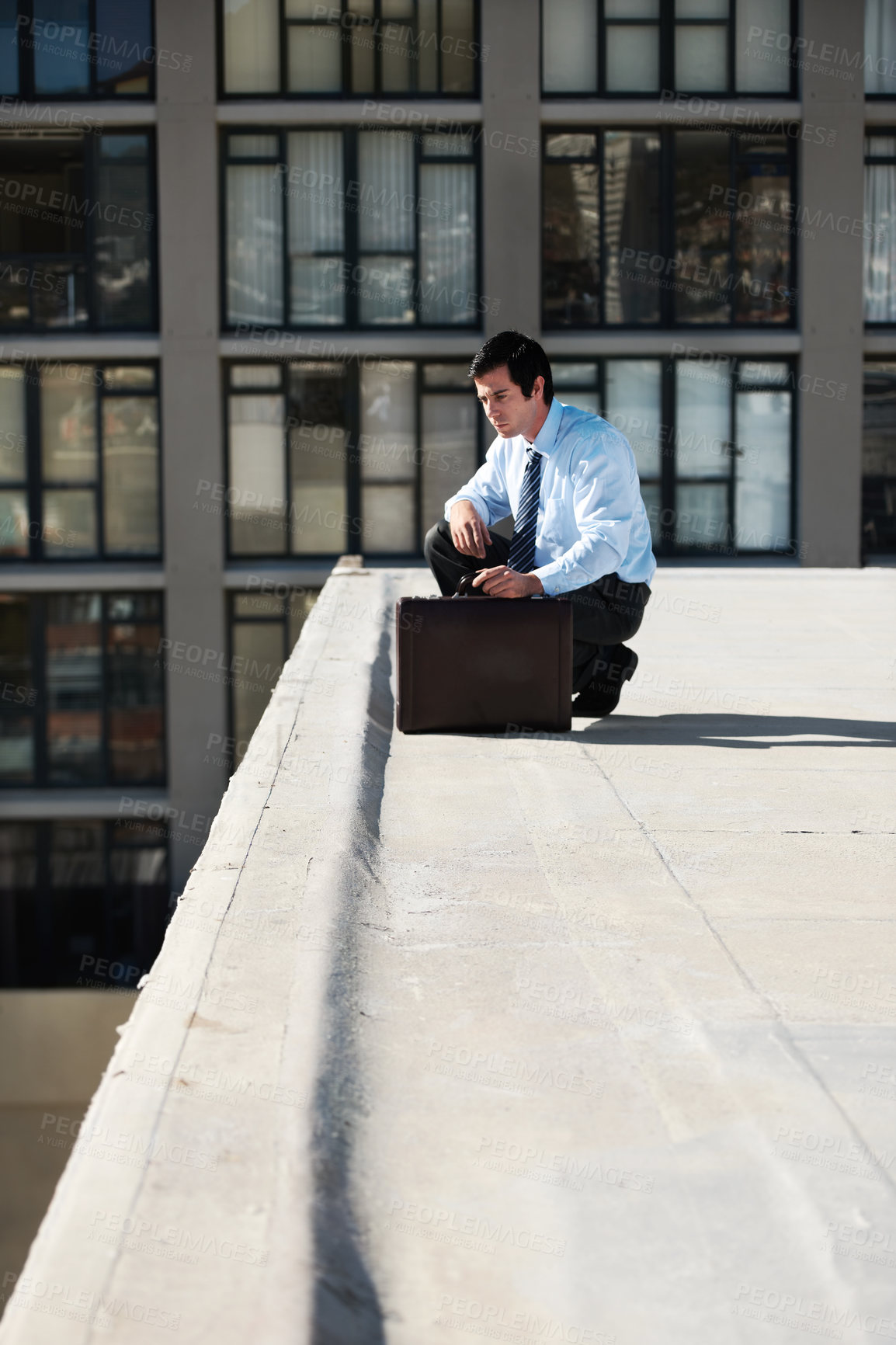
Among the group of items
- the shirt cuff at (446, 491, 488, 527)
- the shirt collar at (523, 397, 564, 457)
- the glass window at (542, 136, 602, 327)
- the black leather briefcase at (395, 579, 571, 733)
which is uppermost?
the glass window at (542, 136, 602, 327)

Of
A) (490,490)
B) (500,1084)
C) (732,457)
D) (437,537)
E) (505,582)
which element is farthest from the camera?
(732,457)

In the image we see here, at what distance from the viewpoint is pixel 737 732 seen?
17.8 feet

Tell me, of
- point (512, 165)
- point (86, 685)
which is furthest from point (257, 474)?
point (512, 165)

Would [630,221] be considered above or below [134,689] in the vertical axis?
above

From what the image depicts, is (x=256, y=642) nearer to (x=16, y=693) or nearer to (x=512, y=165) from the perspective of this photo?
(x=16, y=693)

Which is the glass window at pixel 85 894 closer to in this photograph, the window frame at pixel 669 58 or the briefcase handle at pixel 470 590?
the window frame at pixel 669 58

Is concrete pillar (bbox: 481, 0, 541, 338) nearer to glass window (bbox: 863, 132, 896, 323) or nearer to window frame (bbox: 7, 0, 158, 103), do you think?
window frame (bbox: 7, 0, 158, 103)

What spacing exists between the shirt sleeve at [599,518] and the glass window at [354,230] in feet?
39.9

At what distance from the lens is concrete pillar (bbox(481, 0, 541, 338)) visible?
16.2 meters

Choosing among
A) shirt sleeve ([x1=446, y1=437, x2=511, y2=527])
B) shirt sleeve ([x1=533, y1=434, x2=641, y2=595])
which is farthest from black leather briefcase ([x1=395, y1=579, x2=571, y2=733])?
shirt sleeve ([x1=446, y1=437, x2=511, y2=527])

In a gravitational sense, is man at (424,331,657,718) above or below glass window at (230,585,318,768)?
above

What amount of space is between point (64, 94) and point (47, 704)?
23.5 feet

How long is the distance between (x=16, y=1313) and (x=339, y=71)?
16.9m

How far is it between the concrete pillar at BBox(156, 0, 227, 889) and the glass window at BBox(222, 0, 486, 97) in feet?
1.74
